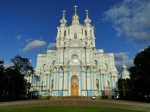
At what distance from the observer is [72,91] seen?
5388 centimetres

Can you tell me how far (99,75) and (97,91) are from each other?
694cm

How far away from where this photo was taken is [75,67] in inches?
2163

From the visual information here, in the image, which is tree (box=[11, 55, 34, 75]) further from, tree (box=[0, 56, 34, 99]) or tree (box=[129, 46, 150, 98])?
tree (box=[129, 46, 150, 98])

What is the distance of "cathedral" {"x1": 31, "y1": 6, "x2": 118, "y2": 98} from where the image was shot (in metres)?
53.3

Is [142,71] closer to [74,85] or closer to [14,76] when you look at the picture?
[74,85]

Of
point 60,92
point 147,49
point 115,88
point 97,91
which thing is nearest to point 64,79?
point 60,92

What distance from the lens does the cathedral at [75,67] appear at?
53.3 metres

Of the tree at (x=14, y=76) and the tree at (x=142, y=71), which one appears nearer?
the tree at (x=142, y=71)

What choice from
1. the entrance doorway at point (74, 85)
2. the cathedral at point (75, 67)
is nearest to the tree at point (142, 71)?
the cathedral at point (75, 67)

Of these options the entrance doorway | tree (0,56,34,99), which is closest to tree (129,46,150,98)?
the entrance doorway

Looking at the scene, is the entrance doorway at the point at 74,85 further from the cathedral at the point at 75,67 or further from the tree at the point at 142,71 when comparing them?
the tree at the point at 142,71

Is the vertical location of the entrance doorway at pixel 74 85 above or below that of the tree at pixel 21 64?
below

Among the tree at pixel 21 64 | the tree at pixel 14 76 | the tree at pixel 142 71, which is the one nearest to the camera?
the tree at pixel 142 71

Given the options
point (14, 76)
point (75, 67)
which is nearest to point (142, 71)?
point (75, 67)
